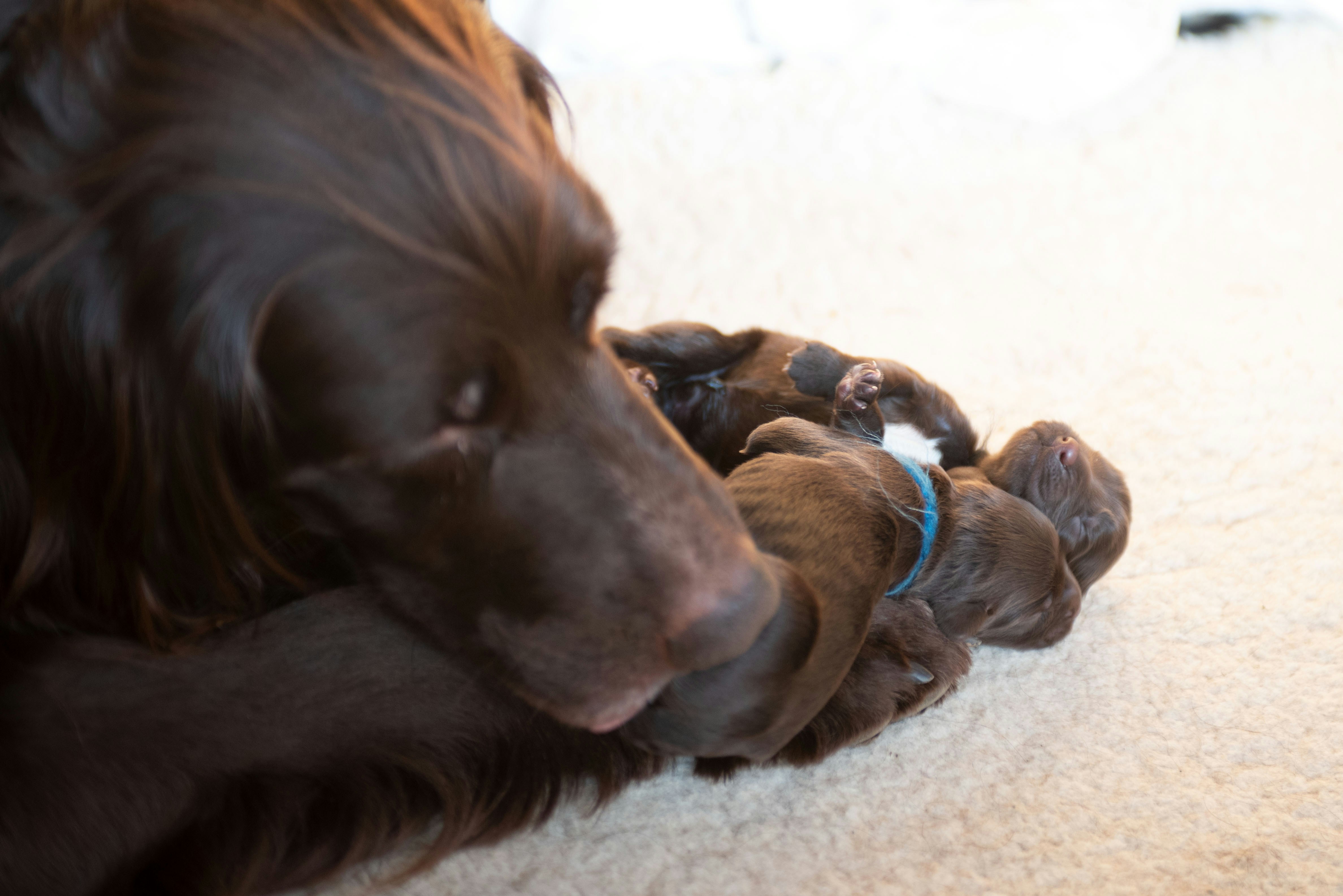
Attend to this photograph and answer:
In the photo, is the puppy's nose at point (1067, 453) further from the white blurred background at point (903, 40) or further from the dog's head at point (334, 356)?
the white blurred background at point (903, 40)

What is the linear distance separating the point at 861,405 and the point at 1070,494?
48cm

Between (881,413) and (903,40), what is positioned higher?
(903,40)

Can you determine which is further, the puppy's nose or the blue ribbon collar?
the puppy's nose

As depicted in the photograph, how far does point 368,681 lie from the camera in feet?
3.90

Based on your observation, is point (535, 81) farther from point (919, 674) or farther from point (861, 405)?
point (919, 674)

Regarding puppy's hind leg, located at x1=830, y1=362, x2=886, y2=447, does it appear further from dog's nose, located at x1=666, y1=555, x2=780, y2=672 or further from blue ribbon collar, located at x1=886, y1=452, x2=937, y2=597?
dog's nose, located at x1=666, y1=555, x2=780, y2=672

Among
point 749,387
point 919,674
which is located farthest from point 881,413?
point 919,674

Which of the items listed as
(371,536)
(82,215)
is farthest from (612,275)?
(82,215)

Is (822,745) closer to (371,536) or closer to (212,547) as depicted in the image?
(371,536)

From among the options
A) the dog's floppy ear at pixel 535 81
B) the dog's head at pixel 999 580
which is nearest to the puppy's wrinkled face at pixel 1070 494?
the dog's head at pixel 999 580

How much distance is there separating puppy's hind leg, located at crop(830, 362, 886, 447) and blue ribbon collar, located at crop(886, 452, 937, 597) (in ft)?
0.33

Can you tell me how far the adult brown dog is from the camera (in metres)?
0.94

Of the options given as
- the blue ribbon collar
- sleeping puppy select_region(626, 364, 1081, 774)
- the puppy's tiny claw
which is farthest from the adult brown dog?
the blue ribbon collar

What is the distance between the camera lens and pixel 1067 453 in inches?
78.9
